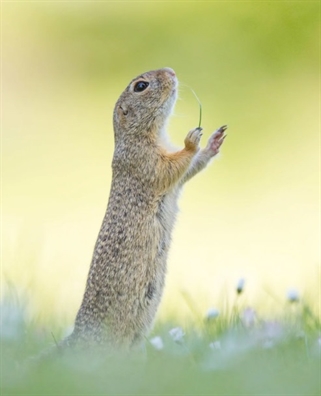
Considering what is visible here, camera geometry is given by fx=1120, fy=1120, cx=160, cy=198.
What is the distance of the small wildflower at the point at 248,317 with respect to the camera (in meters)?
6.80

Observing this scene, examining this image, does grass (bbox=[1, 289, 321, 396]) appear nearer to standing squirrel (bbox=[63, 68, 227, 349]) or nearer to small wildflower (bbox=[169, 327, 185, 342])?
small wildflower (bbox=[169, 327, 185, 342])

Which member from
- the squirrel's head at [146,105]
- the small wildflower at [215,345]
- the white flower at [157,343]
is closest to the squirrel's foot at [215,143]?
the squirrel's head at [146,105]

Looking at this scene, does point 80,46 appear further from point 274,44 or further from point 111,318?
point 111,318

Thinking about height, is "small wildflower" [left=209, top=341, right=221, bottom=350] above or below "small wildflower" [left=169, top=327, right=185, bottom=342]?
below

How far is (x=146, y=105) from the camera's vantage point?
7.86 m

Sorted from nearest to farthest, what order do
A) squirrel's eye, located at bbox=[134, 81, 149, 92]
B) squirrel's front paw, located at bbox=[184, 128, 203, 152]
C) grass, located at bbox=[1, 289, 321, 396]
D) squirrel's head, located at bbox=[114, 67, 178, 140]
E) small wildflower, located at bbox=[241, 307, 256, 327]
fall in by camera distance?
grass, located at bbox=[1, 289, 321, 396], small wildflower, located at bbox=[241, 307, 256, 327], squirrel's front paw, located at bbox=[184, 128, 203, 152], squirrel's head, located at bbox=[114, 67, 178, 140], squirrel's eye, located at bbox=[134, 81, 149, 92]

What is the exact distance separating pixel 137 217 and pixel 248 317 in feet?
3.29

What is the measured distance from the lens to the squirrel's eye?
7926mm

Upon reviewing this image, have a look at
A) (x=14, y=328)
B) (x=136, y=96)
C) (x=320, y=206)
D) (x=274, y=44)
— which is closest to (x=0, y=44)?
(x=274, y=44)

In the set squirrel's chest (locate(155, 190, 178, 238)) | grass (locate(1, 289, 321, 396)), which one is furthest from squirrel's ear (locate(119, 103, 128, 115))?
grass (locate(1, 289, 321, 396))

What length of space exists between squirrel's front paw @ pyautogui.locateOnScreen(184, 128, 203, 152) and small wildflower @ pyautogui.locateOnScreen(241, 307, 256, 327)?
1242mm

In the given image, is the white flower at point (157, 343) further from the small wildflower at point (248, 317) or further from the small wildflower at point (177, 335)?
the small wildflower at point (248, 317)

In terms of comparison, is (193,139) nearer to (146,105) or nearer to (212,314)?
(146,105)


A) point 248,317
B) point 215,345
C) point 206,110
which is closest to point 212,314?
point 248,317
